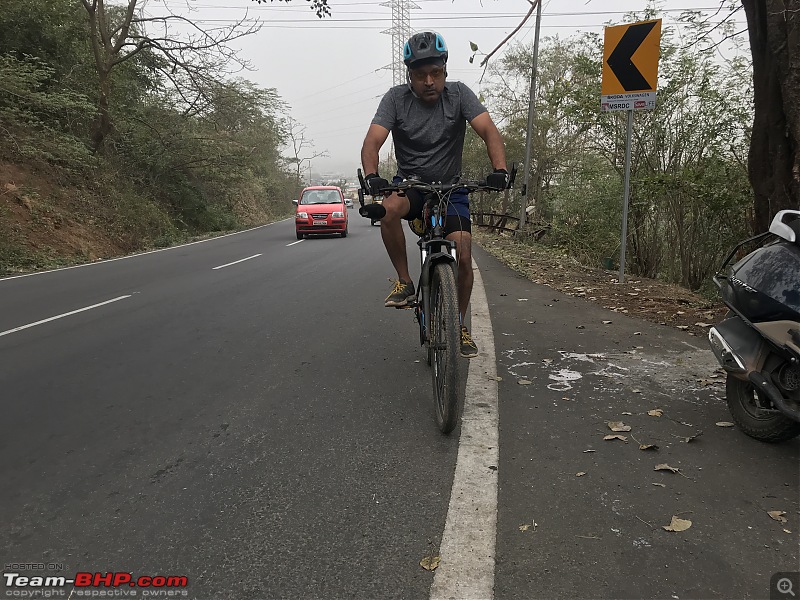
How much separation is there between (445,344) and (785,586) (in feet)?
5.69

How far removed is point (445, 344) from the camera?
308 centimetres

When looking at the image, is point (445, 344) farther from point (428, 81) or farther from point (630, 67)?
point (630, 67)

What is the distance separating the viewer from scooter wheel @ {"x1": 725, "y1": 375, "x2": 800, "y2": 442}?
279 cm

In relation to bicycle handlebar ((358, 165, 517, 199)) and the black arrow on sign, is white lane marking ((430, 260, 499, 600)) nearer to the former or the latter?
bicycle handlebar ((358, 165, 517, 199))

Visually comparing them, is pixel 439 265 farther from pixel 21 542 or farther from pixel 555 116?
pixel 555 116

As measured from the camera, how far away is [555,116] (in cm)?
2436

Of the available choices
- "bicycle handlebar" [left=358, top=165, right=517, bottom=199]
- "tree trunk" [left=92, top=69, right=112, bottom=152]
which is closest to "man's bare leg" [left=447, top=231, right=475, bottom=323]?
"bicycle handlebar" [left=358, top=165, right=517, bottom=199]

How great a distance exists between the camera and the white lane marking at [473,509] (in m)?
1.95

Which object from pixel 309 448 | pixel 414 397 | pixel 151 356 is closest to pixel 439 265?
pixel 414 397

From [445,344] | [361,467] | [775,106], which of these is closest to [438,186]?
[445,344]

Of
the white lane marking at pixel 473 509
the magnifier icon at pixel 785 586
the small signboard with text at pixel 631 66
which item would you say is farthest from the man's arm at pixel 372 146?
the small signboard with text at pixel 631 66

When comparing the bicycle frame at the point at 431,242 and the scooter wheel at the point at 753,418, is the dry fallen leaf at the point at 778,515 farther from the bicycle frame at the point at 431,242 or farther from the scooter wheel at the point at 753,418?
the bicycle frame at the point at 431,242

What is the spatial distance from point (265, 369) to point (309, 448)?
1.57 meters

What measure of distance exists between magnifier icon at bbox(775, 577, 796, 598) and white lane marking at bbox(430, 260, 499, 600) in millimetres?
942
